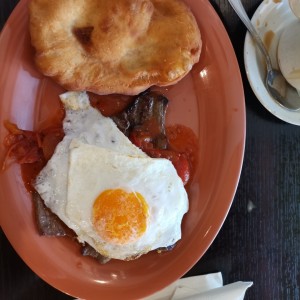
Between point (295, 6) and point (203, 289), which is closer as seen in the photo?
point (295, 6)

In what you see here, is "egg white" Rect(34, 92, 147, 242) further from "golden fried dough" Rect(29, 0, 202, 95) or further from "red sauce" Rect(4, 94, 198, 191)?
"golden fried dough" Rect(29, 0, 202, 95)

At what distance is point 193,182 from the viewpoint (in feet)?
8.52

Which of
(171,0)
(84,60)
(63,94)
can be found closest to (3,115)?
Answer: (63,94)

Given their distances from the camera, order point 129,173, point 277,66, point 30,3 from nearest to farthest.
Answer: point 30,3
point 129,173
point 277,66

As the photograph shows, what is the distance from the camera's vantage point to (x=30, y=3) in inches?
88.7

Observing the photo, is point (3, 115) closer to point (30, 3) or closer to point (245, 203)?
point (30, 3)

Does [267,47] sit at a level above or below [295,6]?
below

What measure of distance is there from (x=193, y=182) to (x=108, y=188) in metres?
0.53

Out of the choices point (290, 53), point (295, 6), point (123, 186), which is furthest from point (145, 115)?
point (295, 6)

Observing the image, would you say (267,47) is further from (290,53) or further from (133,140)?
(133,140)

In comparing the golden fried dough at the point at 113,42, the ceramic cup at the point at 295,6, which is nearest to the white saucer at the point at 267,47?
the ceramic cup at the point at 295,6

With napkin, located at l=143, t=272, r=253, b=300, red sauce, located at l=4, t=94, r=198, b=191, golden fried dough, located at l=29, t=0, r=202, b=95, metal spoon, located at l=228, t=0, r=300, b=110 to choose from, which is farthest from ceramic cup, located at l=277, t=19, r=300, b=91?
napkin, located at l=143, t=272, r=253, b=300

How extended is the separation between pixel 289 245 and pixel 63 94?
1671mm

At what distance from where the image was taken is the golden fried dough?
2.28m
